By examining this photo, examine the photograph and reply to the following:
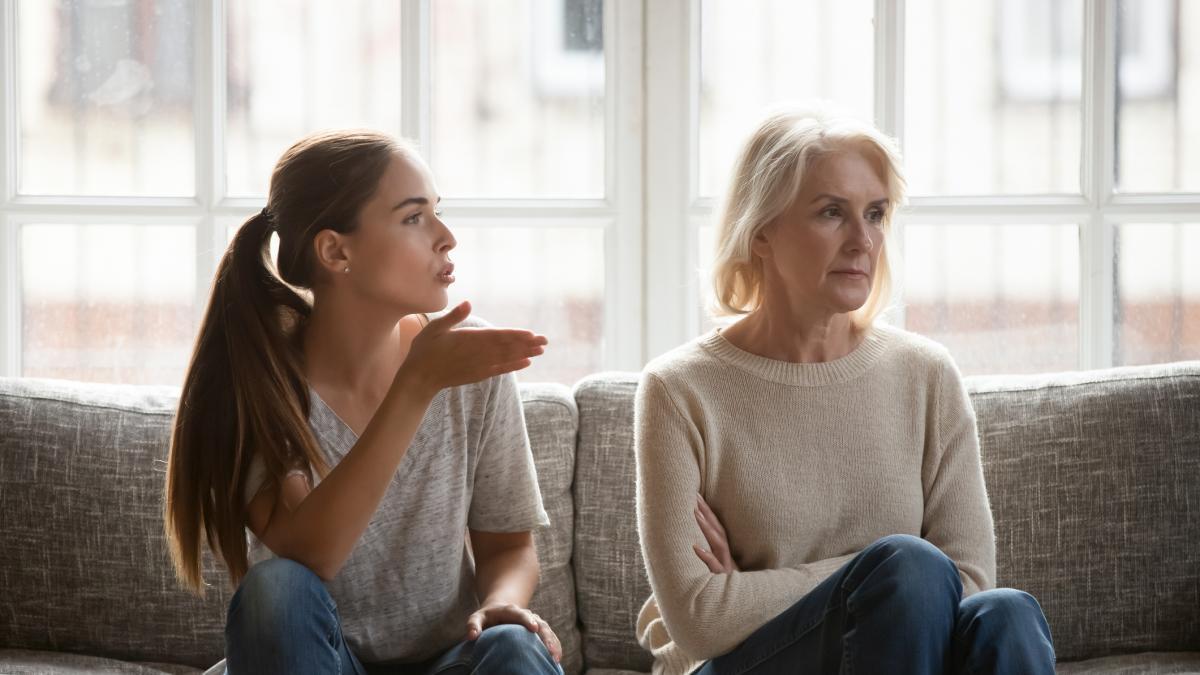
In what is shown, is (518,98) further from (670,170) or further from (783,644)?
(783,644)

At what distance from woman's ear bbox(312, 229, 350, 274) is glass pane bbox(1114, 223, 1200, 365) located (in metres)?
1.70

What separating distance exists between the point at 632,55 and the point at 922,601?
4.87 feet

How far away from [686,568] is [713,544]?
7 centimetres

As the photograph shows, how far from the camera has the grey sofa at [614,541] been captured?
2.14 m

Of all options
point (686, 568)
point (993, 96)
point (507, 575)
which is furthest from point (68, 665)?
point (993, 96)

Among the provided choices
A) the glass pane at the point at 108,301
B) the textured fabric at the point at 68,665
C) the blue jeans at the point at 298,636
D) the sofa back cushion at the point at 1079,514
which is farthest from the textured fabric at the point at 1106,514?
the glass pane at the point at 108,301

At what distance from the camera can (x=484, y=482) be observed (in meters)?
1.90

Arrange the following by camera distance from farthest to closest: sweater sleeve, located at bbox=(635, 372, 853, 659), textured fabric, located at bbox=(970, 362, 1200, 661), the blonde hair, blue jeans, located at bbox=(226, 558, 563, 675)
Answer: textured fabric, located at bbox=(970, 362, 1200, 661)
the blonde hair
sweater sleeve, located at bbox=(635, 372, 853, 659)
blue jeans, located at bbox=(226, 558, 563, 675)

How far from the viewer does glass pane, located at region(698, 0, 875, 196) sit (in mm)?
2699

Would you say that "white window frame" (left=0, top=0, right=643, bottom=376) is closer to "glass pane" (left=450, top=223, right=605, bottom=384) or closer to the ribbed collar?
"glass pane" (left=450, top=223, right=605, bottom=384)

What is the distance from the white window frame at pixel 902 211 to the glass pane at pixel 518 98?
0.42ft

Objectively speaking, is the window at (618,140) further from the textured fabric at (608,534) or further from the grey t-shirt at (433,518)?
the grey t-shirt at (433,518)

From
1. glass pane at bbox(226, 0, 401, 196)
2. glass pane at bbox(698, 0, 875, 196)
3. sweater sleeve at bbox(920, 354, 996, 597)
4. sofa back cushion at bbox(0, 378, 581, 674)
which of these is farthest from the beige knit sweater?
glass pane at bbox(226, 0, 401, 196)

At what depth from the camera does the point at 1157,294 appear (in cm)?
272
